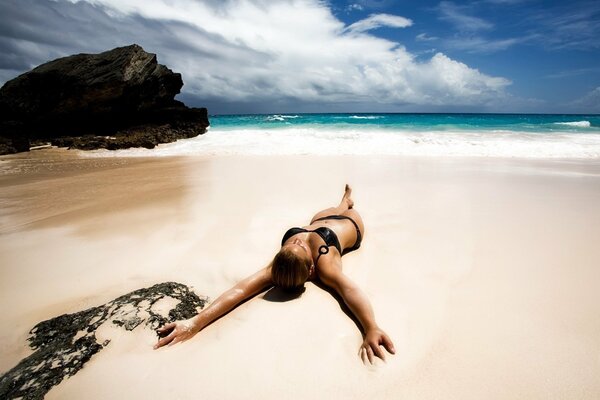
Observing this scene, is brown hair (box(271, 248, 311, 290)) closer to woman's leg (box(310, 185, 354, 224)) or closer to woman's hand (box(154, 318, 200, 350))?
woman's hand (box(154, 318, 200, 350))

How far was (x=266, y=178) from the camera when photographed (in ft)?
21.7

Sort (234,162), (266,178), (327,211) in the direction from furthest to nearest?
(234,162), (266,178), (327,211)

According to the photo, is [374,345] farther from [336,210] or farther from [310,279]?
[336,210]

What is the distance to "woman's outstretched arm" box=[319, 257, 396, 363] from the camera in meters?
1.92

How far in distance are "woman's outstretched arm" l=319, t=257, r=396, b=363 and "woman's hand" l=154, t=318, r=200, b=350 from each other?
3.65ft

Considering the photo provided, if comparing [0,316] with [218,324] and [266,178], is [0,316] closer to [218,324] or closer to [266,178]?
[218,324]

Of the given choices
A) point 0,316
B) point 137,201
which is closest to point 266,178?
point 137,201

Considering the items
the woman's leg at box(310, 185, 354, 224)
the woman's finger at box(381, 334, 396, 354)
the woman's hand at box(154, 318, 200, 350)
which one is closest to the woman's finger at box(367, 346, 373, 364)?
the woman's finger at box(381, 334, 396, 354)

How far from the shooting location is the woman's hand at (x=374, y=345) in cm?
188

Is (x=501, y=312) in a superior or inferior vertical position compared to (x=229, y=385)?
superior

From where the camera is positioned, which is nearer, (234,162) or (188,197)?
(188,197)

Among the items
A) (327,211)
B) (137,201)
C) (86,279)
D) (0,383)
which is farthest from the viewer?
(137,201)

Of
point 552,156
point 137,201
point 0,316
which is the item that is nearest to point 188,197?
point 137,201

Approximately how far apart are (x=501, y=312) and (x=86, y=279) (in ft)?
11.3
